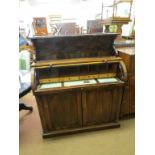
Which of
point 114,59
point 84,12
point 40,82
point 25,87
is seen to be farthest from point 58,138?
point 84,12

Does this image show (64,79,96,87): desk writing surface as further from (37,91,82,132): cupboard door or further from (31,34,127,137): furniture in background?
(37,91,82,132): cupboard door

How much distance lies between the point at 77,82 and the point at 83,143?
75 centimetres

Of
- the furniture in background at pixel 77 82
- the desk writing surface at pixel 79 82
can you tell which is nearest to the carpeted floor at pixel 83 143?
the furniture in background at pixel 77 82

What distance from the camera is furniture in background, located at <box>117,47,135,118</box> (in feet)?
6.70

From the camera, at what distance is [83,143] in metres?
1.95

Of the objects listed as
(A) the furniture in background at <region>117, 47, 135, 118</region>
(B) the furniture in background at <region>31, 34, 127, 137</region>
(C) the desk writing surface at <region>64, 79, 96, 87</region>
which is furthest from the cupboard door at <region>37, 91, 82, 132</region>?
(A) the furniture in background at <region>117, 47, 135, 118</region>

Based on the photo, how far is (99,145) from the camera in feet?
6.30

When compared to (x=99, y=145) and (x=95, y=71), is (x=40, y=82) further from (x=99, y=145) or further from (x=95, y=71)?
(x=99, y=145)

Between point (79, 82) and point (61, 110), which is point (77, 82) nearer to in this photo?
point (79, 82)

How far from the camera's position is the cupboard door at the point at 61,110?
188 centimetres

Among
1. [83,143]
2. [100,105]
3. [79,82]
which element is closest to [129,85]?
[100,105]

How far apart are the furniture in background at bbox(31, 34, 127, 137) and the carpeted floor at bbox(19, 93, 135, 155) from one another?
9 cm

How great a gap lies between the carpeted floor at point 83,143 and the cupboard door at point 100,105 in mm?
171

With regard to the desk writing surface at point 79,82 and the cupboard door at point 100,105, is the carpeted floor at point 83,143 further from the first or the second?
the desk writing surface at point 79,82
